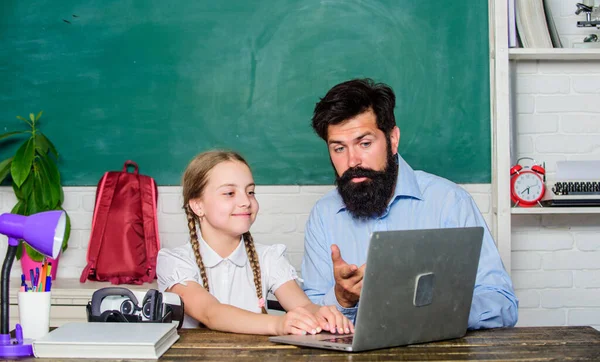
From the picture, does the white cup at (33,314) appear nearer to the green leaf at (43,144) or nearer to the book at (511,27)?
the green leaf at (43,144)

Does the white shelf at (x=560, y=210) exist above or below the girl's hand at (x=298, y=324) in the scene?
above

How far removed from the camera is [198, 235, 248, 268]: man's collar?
2.17 meters

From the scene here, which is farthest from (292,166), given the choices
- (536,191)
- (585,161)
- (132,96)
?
(585,161)

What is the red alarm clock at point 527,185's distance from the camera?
2.94 m

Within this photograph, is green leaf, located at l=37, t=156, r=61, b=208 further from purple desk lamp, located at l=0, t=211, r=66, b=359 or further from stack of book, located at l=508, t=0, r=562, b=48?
stack of book, located at l=508, t=0, r=562, b=48

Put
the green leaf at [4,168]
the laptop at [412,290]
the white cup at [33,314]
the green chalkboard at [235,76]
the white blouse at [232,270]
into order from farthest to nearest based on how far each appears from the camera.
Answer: the green chalkboard at [235,76] → the green leaf at [4,168] → the white blouse at [232,270] → the white cup at [33,314] → the laptop at [412,290]

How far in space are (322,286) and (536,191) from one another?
3.73 ft

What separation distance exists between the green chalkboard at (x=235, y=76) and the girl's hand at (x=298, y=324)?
153 centimetres

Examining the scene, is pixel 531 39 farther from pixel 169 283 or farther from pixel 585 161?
pixel 169 283

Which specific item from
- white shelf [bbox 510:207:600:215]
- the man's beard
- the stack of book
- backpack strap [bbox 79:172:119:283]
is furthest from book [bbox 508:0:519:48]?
backpack strap [bbox 79:172:119:283]

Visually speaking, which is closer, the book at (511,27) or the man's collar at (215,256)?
the man's collar at (215,256)

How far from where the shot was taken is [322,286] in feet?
7.52

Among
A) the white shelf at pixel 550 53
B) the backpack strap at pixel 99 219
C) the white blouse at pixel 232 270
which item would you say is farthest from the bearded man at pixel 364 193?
the backpack strap at pixel 99 219

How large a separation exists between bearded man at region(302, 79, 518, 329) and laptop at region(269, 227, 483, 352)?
2.42 feet
